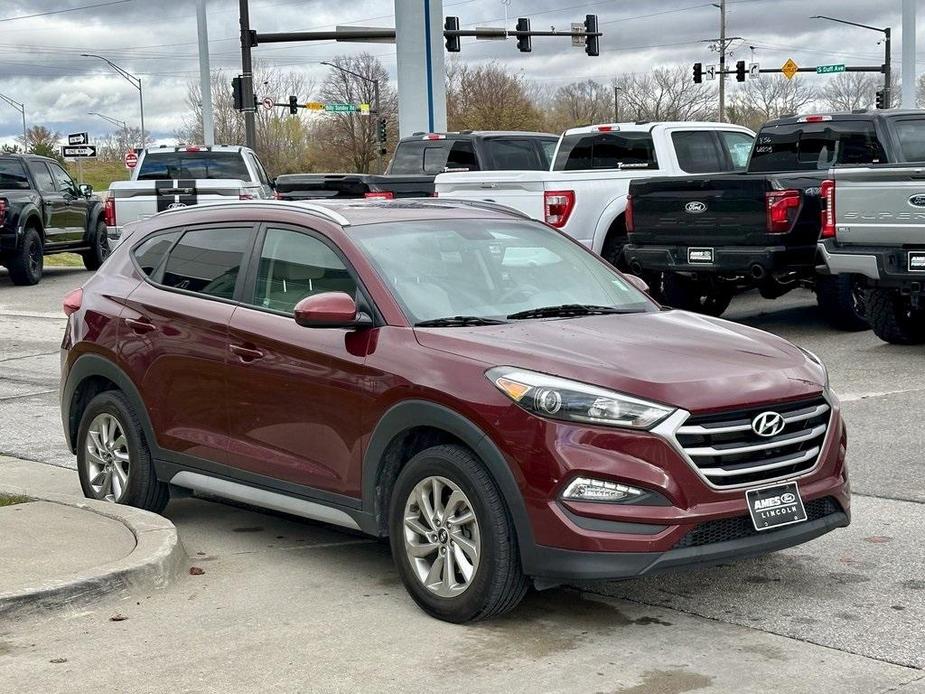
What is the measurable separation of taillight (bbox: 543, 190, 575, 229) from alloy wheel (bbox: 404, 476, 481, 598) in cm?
1011

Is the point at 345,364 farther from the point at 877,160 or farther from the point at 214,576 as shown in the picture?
the point at 877,160

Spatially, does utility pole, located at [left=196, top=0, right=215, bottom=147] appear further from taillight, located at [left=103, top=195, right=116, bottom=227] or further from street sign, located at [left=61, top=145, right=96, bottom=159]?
street sign, located at [left=61, top=145, right=96, bottom=159]

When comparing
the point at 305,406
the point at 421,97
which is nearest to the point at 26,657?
the point at 305,406

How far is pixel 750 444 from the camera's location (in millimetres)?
5234

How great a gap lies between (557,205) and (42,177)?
39.9 ft

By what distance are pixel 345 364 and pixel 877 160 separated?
969 cm

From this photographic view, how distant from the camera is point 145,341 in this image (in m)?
7.03

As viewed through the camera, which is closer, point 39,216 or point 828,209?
point 828,209

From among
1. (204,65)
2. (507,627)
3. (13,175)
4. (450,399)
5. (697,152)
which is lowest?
(507,627)

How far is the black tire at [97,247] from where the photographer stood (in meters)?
25.6

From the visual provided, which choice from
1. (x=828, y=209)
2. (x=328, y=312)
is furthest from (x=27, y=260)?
(x=328, y=312)

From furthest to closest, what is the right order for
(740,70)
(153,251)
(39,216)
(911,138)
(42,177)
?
(740,70), (42,177), (39,216), (911,138), (153,251)

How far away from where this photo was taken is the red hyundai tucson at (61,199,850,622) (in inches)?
199

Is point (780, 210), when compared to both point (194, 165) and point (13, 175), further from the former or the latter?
point (13, 175)
